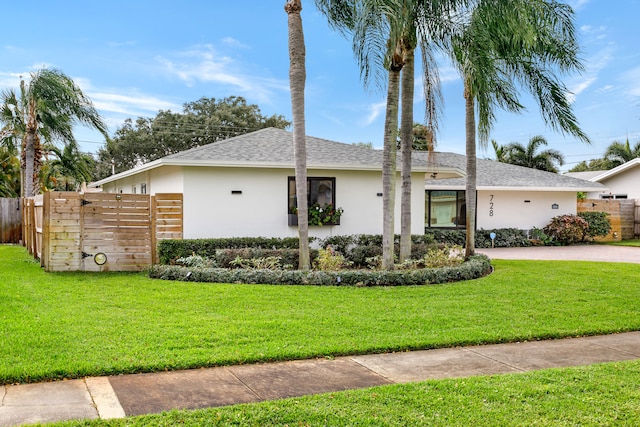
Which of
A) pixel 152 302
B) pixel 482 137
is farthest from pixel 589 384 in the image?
pixel 482 137

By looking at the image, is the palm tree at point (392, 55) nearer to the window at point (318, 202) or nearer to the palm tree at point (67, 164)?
the window at point (318, 202)

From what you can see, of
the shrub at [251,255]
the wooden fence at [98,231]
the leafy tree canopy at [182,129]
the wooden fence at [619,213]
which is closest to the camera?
the wooden fence at [98,231]

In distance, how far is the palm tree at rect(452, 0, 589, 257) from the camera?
36.3 feet

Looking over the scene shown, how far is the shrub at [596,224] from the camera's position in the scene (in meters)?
22.7

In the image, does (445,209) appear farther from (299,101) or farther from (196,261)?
(196,261)

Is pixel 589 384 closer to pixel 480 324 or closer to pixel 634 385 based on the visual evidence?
pixel 634 385

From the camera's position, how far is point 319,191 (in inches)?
587

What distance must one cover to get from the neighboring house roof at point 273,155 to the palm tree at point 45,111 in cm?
471

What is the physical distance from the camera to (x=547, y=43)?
13.0 metres

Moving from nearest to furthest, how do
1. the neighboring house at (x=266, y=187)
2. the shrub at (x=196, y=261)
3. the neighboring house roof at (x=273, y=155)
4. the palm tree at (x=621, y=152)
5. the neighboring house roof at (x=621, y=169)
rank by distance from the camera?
1. the shrub at (x=196, y=261)
2. the neighboring house roof at (x=273, y=155)
3. the neighboring house at (x=266, y=187)
4. the neighboring house roof at (x=621, y=169)
5. the palm tree at (x=621, y=152)

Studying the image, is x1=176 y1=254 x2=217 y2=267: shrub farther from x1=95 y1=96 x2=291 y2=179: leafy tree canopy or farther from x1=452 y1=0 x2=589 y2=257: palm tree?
x1=95 y1=96 x2=291 y2=179: leafy tree canopy

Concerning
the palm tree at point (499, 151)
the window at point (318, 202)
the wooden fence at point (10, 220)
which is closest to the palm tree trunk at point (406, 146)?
the window at point (318, 202)

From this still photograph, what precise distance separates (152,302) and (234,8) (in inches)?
408

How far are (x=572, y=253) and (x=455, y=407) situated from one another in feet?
53.2
